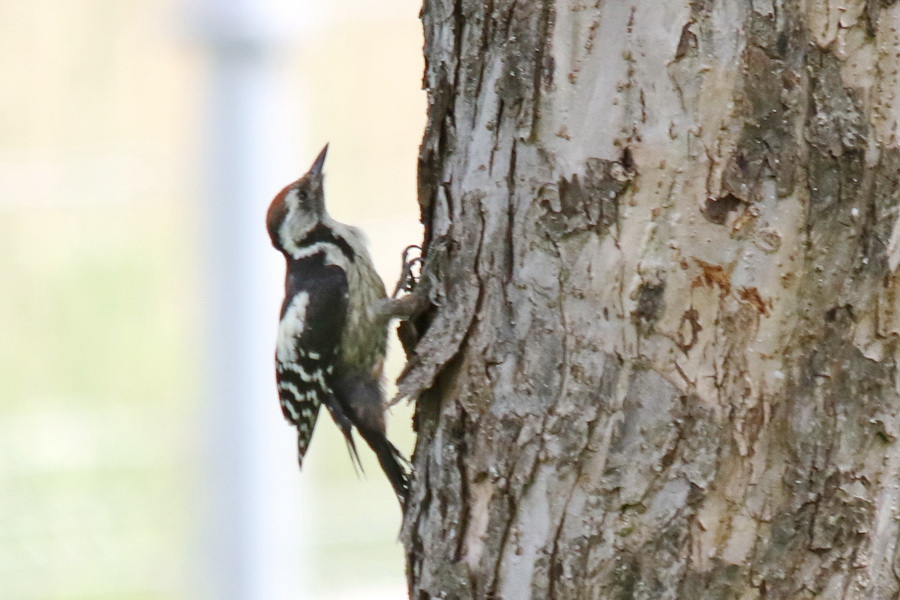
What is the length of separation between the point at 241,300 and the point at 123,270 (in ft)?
8.82

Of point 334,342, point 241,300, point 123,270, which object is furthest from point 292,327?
point 123,270

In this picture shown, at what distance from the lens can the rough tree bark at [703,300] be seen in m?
1.51

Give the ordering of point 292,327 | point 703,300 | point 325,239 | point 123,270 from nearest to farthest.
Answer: point 703,300 → point 292,327 → point 325,239 → point 123,270

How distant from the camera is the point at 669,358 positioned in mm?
1564

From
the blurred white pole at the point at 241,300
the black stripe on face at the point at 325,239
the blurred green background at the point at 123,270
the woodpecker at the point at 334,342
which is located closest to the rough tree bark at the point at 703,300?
the woodpecker at the point at 334,342

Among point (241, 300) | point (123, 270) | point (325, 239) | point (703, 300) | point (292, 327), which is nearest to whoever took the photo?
point (703, 300)

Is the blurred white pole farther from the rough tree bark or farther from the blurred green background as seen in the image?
the rough tree bark

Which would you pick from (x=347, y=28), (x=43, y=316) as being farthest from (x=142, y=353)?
(x=347, y=28)

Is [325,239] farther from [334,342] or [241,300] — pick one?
[241,300]

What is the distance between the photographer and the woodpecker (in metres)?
2.95

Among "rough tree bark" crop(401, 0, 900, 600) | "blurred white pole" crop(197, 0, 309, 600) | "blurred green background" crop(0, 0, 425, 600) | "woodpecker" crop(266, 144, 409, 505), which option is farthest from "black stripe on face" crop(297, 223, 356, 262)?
"blurred green background" crop(0, 0, 425, 600)

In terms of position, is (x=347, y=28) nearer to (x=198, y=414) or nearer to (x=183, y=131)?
(x=183, y=131)

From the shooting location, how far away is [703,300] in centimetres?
154

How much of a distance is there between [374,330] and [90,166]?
3566 mm
